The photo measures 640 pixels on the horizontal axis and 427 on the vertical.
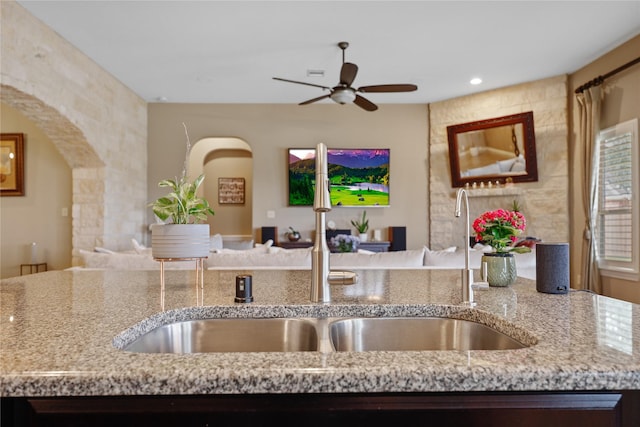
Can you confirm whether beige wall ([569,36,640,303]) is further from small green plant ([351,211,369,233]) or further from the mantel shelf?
small green plant ([351,211,369,233])

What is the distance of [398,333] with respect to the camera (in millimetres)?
1081

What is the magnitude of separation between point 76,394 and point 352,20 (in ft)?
12.2

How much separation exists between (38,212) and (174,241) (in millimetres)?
5293

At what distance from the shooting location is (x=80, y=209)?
492 cm

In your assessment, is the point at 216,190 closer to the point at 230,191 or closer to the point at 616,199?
the point at 230,191

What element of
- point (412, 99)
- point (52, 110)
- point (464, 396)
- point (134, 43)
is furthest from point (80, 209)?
point (464, 396)

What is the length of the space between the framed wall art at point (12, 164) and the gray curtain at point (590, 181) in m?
7.00

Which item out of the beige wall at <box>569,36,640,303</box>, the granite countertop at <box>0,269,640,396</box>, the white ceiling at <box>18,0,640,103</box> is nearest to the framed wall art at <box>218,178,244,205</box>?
the white ceiling at <box>18,0,640,103</box>

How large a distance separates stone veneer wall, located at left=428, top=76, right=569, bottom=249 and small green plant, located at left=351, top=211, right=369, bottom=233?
1.02m

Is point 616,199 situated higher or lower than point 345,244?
higher

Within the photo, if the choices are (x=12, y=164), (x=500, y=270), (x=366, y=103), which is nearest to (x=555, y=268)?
(x=500, y=270)

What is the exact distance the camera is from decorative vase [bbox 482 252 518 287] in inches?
54.9

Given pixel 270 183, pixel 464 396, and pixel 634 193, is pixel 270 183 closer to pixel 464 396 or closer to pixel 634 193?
pixel 634 193

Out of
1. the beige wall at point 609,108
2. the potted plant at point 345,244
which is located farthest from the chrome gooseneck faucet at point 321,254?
the beige wall at point 609,108
